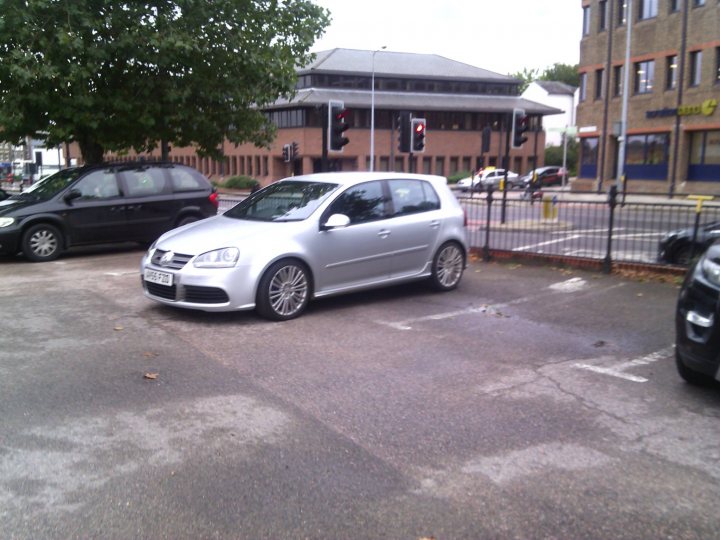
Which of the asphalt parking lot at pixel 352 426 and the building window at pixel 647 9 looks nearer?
the asphalt parking lot at pixel 352 426

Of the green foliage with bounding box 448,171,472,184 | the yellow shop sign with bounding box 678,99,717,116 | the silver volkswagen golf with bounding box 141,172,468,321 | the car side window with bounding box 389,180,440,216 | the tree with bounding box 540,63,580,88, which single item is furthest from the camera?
the tree with bounding box 540,63,580,88

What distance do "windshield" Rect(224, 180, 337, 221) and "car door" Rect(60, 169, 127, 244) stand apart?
488 centimetres

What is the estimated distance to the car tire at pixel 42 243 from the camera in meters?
12.4

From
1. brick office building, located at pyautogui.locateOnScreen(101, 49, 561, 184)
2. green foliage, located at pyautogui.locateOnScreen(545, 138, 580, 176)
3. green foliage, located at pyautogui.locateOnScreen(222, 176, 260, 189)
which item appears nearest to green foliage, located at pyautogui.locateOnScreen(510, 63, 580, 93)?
green foliage, located at pyautogui.locateOnScreen(545, 138, 580, 176)

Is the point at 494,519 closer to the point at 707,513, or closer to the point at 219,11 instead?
the point at 707,513

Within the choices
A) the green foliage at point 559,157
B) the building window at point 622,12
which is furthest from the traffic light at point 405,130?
the green foliage at point 559,157

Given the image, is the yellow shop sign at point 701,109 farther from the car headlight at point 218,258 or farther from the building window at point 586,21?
the car headlight at point 218,258

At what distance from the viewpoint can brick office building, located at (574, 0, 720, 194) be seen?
3612 centimetres

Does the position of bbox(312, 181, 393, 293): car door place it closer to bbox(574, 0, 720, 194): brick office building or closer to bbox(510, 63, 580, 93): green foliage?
bbox(574, 0, 720, 194): brick office building

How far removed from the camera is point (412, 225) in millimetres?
9156

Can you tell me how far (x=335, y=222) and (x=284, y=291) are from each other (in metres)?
0.98

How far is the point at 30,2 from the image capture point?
1330 centimetres

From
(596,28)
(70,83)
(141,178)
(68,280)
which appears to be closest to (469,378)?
(68,280)

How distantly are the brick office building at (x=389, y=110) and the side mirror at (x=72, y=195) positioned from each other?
39582mm
